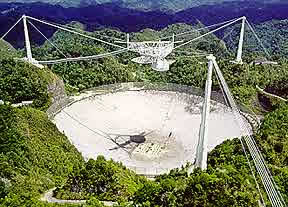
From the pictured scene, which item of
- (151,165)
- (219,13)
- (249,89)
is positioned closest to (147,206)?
(151,165)

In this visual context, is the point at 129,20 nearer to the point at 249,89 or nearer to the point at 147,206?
the point at 249,89

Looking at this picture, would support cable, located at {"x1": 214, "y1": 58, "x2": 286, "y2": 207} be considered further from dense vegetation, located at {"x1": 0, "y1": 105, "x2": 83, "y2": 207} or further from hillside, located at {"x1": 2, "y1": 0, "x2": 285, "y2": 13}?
hillside, located at {"x1": 2, "y1": 0, "x2": 285, "y2": 13}

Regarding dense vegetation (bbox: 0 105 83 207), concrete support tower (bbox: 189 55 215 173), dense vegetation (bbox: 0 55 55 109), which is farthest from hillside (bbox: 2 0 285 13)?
concrete support tower (bbox: 189 55 215 173)

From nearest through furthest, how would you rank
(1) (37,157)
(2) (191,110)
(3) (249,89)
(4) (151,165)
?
(1) (37,157) < (4) (151,165) < (2) (191,110) < (3) (249,89)

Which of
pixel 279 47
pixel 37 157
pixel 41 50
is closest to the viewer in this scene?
pixel 37 157

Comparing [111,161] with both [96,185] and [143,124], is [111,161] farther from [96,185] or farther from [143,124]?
[143,124]

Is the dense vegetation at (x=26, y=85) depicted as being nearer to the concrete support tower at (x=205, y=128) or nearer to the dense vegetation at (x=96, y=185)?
the dense vegetation at (x=96, y=185)

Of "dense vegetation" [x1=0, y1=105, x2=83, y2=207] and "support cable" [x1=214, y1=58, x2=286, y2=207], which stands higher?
"support cable" [x1=214, y1=58, x2=286, y2=207]
